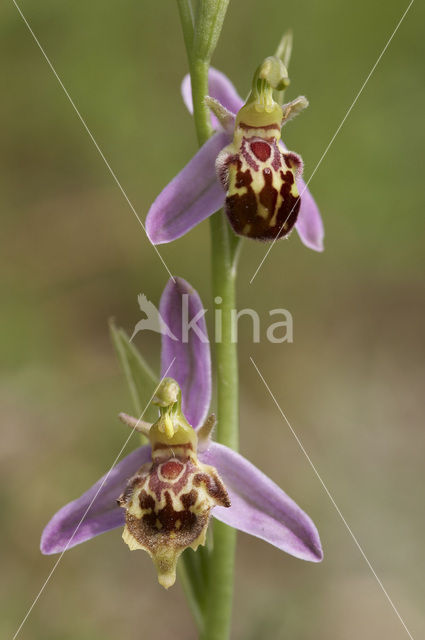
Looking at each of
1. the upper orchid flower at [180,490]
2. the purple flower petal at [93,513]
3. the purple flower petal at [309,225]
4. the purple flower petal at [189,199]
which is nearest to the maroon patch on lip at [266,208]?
the purple flower petal at [189,199]

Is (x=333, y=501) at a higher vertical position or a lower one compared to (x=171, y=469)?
lower

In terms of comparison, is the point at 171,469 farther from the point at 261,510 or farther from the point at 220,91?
the point at 220,91

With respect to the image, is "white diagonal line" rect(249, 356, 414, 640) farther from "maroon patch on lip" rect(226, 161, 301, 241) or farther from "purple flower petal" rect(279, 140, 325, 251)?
"maroon patch on lip" rect(226, 161, 301, 241)

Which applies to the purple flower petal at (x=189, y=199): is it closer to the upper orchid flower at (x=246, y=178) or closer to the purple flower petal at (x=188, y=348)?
the upper orchid flower at (x=246, y=178)

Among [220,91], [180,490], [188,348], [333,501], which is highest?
[220,91]

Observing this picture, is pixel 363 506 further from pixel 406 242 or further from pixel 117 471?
pixel 117 471

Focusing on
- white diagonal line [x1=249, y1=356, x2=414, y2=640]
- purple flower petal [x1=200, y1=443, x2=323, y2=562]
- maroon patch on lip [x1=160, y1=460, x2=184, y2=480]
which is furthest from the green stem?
white diagonal line [x1=249, y1=356, x2=414, y2=640]

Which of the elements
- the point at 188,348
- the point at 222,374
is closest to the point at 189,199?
the point at 188,348

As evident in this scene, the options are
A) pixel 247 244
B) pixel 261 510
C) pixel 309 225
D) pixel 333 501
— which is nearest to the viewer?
pixel 261 510

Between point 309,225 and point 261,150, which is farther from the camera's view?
point 309,225
